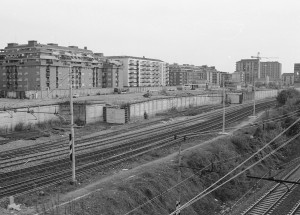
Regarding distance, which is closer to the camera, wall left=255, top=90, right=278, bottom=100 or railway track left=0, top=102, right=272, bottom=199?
railway track left=0, top=102, right=272, bottom=199

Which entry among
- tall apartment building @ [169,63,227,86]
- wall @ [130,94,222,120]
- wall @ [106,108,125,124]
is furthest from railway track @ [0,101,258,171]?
tall apartment building @ [169,63,227,86]

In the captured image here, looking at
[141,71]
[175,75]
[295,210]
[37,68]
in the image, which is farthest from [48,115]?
[175,75]

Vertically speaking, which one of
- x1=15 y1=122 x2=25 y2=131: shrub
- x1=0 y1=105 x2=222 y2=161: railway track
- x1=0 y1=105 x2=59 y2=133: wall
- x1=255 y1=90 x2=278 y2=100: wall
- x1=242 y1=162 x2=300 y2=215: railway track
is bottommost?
x1=242 y1=162 x2=300 y2=215: railway track

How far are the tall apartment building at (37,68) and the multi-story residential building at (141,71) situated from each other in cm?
2302

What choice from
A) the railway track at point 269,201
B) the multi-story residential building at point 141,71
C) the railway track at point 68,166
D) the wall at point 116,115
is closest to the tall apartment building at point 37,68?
the multi-story residential building at point 141,71

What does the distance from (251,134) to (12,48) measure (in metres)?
64.7

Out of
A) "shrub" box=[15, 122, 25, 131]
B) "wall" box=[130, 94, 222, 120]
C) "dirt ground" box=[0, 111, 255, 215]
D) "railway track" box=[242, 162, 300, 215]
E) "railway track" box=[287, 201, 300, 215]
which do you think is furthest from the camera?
"wall" box=[130, 94, 222, 120]

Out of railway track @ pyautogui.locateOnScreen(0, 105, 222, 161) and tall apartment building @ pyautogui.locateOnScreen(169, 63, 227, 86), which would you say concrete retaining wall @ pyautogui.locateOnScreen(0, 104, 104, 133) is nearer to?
railway track @ pyautogui.locateOnScreen(0, 105, 222, 161)

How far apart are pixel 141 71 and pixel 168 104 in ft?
208

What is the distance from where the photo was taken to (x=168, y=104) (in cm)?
4978

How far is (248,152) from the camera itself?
2681 cm

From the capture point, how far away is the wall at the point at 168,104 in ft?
135

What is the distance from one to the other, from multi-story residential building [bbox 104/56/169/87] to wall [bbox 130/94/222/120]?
1859 inches

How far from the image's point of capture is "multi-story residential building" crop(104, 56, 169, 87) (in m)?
107
